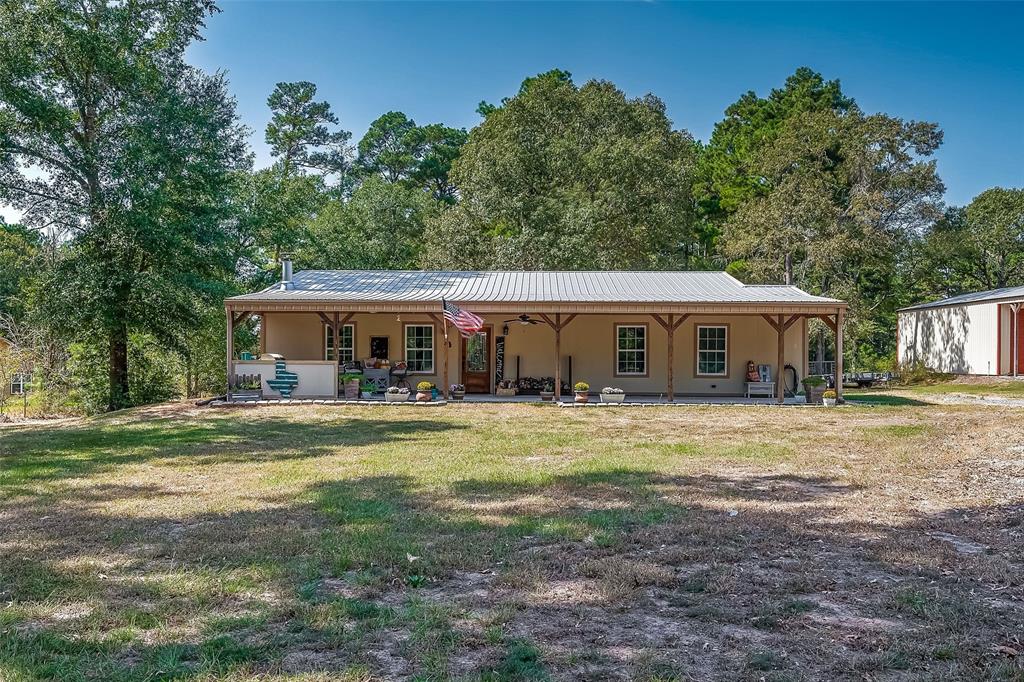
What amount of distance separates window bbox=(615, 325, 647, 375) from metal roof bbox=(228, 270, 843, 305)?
42.4 inches

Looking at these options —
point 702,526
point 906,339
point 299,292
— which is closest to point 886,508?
point 702,526

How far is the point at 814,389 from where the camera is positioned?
15398 millimetres

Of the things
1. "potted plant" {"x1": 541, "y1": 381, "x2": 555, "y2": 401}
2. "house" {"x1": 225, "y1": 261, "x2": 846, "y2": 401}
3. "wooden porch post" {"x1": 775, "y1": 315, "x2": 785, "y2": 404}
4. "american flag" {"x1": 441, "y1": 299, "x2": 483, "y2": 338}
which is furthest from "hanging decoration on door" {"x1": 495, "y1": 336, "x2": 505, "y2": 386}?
"wooden porch post" {"x1": 775, "y1": 315, "x2": 785, "y2": 404}

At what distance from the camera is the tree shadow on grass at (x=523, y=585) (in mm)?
2990

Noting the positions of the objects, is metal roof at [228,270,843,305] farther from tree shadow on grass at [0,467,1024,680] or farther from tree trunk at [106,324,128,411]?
tree shadow on grass at [0,467,1024,680]

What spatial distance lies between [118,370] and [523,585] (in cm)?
1710

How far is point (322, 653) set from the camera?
9.90ft

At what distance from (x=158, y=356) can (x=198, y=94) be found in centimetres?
716

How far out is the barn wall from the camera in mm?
21906

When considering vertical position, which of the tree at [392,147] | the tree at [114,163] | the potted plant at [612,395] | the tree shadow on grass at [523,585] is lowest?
the tree shadow on grass at [523,585]

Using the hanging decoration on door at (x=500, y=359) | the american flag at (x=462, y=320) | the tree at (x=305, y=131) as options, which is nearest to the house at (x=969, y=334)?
the hanging decoration on door at (x=500, y=359)

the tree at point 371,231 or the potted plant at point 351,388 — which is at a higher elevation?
the tree at point 371,231

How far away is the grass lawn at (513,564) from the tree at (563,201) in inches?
674

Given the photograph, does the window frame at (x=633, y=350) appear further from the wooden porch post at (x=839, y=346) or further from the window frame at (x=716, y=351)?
the wooden porch post at (x=839, y=346)
